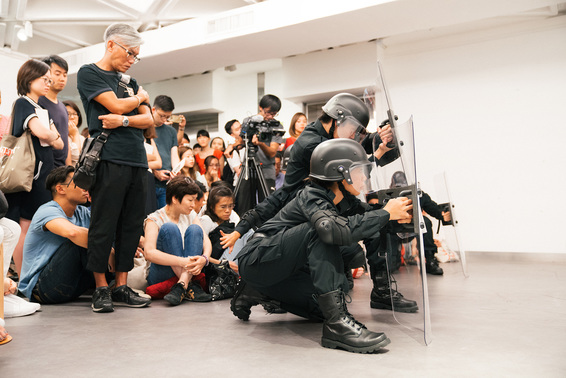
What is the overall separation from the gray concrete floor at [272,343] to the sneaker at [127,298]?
83 millimetres

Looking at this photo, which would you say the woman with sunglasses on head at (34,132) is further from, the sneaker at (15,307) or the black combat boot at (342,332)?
the black combat boot at (342,332)

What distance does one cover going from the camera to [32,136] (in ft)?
9.23

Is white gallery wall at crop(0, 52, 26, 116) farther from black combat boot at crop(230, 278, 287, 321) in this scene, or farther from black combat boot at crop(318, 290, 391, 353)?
black combat boot at crop(318, 290, 391, 353)

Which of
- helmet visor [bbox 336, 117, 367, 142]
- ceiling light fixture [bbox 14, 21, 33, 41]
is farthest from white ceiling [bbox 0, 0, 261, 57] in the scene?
helmet visor [bbox 336, 117, 367, 142]

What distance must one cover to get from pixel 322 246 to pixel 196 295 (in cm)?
132

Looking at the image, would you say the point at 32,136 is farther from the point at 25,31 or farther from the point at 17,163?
the point at 25,31

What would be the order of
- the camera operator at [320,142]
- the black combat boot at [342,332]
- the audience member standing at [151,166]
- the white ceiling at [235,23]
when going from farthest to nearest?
the white ceiling at [235,23] < the audience member standing at [151,166] < the camera operator at [320,142] < the black combat boot at [342,332]

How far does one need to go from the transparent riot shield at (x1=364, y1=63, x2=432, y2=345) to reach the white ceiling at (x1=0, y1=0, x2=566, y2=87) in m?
3.17

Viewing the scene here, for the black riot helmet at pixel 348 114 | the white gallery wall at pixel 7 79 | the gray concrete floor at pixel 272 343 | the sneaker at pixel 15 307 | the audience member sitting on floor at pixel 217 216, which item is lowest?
the gray concrete floor at pixel 272 343

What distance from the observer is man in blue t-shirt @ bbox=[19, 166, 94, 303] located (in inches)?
102

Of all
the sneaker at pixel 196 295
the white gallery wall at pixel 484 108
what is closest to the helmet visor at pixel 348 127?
the sneaker at pixel 196 295

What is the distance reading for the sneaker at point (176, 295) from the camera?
2654mm

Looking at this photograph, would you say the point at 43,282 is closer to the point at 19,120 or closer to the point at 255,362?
the point at 19,120

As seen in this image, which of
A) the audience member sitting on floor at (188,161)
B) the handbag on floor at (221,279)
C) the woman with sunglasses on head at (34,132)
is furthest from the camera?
the audience member sitting on floor at (188,161)
